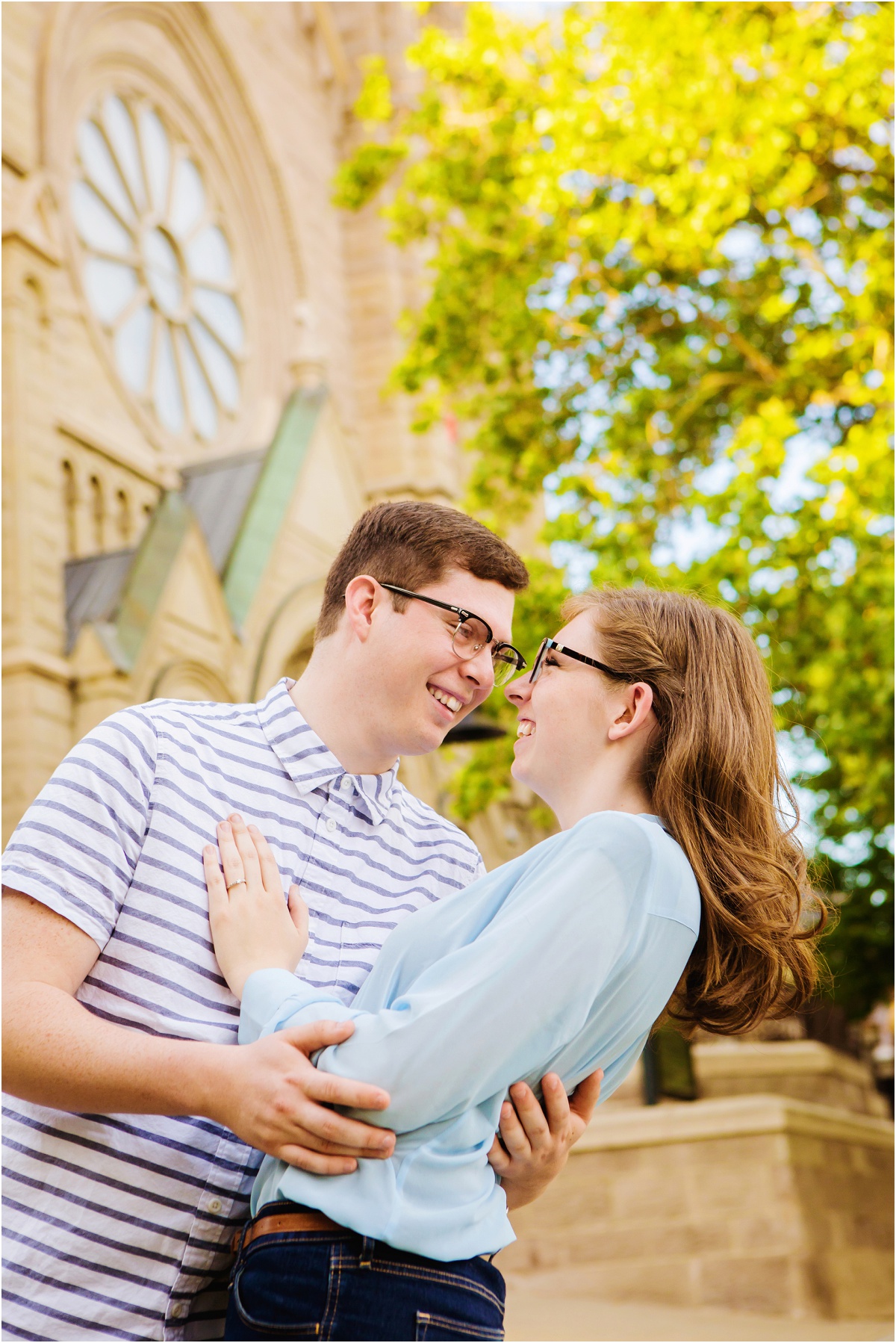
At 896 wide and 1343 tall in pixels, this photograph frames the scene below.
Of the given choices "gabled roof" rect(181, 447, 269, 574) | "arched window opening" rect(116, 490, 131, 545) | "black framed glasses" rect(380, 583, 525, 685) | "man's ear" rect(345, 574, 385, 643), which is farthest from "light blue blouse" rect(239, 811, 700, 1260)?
"arched window opening" rect(116, 490, 131, 545)

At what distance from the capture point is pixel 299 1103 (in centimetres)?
161

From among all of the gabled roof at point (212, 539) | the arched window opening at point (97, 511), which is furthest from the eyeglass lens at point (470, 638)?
the arched window opening at point (97, 511)

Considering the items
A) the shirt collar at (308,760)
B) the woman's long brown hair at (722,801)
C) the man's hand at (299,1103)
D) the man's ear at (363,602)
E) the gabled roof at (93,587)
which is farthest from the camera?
the gabled roof at (93,587)

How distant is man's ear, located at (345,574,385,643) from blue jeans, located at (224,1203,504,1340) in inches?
39.2

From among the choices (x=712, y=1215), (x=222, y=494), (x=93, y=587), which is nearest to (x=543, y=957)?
(x=712, y=1215)

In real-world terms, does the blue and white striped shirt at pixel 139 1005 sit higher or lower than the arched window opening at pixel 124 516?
lower

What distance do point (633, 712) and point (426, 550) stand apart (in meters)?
0.47

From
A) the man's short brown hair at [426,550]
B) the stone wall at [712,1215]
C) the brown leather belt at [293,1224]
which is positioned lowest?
the brown leather belt at [293,1224]

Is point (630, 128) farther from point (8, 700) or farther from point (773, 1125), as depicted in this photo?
point (773, 1125)

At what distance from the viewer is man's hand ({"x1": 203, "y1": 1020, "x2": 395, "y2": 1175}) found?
160 centimetres

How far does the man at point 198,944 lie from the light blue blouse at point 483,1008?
0.16 feet

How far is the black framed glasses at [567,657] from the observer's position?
2.13m

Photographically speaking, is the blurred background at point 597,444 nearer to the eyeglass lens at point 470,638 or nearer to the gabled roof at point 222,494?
the gabled roof at point 222,494

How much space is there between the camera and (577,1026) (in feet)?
5.65
